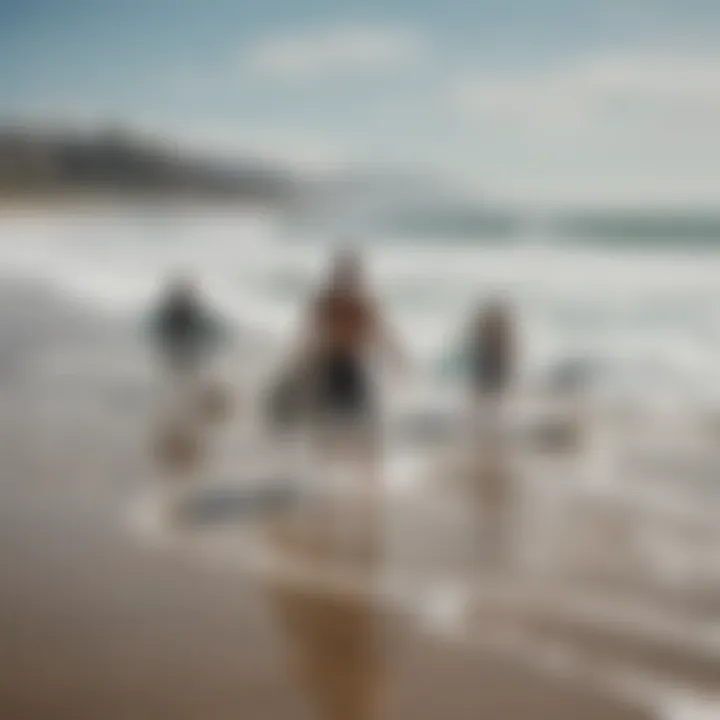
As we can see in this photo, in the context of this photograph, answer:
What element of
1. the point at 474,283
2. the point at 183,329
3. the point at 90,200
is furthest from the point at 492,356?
the point at 90,200

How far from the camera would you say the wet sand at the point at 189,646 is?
168cm

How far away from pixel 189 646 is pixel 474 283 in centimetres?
89

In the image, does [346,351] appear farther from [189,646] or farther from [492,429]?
[189,646]

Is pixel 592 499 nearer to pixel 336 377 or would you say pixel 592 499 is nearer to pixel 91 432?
pixel 336 377

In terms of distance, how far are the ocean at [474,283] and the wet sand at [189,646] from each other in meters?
0.43

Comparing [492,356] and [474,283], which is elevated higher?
[474,283]

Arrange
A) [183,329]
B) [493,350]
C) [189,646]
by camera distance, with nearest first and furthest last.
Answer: [189,646], [493,350], [183,329]

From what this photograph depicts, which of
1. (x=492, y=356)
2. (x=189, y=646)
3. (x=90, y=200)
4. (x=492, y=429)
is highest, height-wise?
(x=90, y=200)

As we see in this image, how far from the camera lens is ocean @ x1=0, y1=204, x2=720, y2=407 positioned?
2.11m

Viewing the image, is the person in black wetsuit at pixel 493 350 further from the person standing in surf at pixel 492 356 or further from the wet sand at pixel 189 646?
the wet sand at pixel 189 646

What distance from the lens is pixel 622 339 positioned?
7.37 feet

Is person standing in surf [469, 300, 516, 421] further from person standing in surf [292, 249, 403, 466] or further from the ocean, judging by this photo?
person standing in surf [292, 249, 403, 466]

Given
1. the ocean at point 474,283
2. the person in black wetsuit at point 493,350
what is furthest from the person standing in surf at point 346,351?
the person in black wetsuit at point 493,350

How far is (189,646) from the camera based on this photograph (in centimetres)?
180
